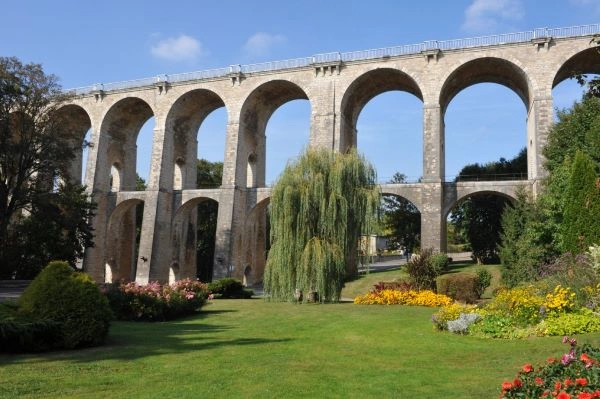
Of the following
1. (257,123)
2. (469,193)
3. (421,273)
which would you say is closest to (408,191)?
(469,193)

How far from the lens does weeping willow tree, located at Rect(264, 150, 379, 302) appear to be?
18656 mm

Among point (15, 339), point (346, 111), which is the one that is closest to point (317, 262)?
point (15, 339)

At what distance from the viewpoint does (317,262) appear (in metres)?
18.4

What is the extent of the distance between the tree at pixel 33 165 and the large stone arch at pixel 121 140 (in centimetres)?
618

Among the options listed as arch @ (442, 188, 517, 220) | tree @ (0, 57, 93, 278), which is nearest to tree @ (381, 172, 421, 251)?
arch @ (442, 188, 517, 220)

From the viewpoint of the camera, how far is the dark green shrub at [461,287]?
1775 centimetres

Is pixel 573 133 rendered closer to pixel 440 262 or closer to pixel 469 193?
pixel 469 193

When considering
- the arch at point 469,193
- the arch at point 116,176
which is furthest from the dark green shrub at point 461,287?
the arch at point 116,176

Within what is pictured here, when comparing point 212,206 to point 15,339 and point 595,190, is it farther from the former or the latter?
point 15,339

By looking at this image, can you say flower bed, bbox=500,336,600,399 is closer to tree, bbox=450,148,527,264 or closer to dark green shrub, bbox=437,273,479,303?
dark green shrub, bbox=437,273,479,303

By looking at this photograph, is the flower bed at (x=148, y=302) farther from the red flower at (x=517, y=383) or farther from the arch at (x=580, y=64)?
the arch at (x=580, y=64)

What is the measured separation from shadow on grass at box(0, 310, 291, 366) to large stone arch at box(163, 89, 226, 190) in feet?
79.7

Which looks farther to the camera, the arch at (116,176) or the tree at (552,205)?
the arch at (116,176)

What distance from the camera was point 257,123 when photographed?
37.0 metres
